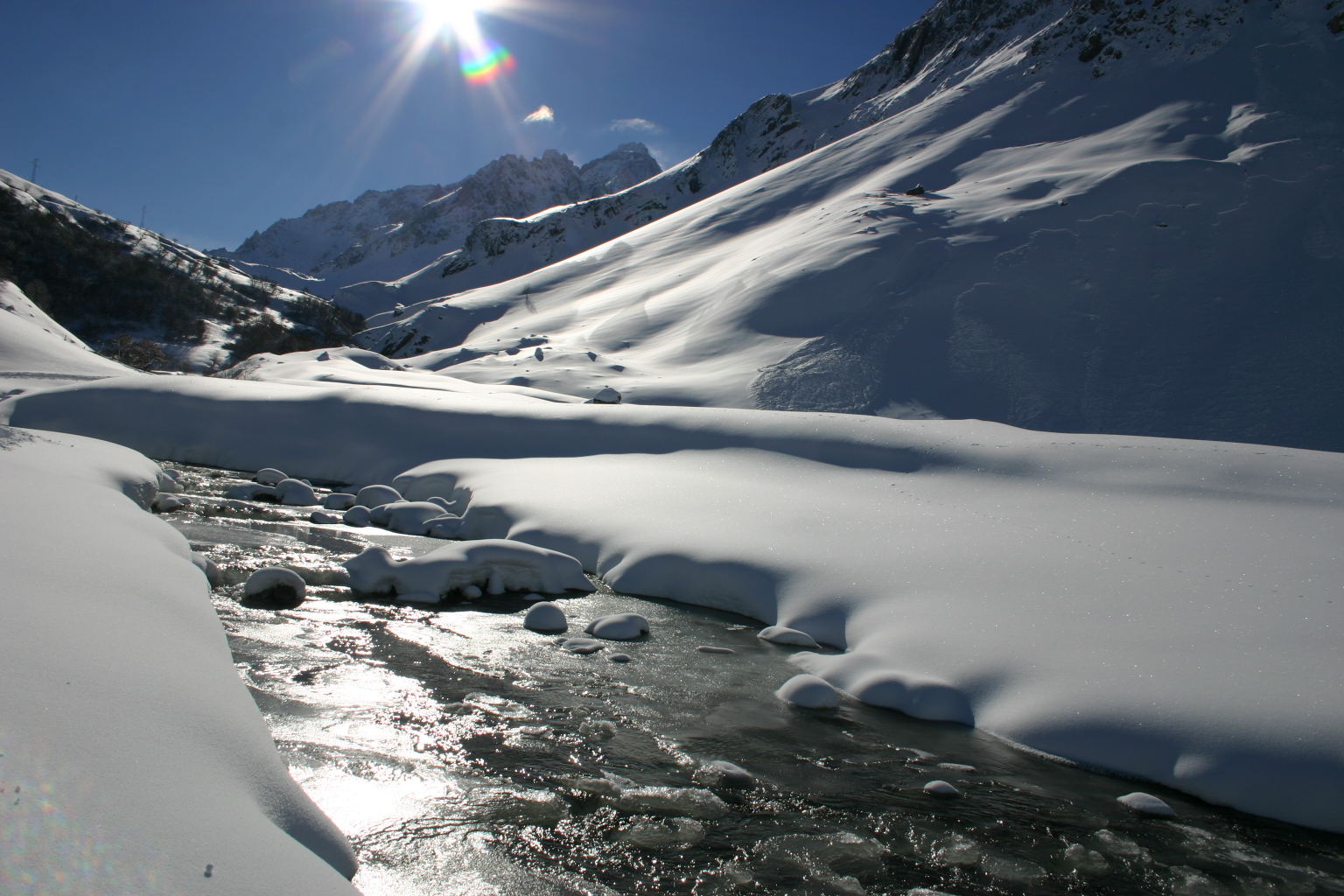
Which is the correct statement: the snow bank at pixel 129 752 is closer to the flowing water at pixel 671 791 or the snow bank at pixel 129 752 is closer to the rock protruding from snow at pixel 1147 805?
the flowing water at pixel 671 791

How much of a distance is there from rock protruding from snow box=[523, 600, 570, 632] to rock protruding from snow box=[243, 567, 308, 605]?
8.24ft

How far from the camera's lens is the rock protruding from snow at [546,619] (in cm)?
794

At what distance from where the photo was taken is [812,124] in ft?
281

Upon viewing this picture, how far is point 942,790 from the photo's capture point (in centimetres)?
509

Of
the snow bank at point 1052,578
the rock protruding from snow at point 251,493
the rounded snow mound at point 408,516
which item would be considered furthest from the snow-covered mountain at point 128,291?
the snow bank at point 1052,578

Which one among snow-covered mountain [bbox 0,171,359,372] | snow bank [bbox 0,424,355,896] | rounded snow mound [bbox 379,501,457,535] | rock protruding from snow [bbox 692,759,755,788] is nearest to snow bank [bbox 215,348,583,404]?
rounded snow mound [bbox 379,501,457,535]

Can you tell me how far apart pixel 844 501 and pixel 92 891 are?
9.74 metres

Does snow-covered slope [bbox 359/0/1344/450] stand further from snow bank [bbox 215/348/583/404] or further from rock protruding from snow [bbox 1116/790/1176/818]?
rock protruding from snow [bbox 1116/790/1176/818]

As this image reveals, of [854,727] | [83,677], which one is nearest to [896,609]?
[854,727]

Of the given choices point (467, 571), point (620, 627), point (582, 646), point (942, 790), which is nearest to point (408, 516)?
point (467, 571)

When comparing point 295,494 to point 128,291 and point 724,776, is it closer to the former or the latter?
point 724,776

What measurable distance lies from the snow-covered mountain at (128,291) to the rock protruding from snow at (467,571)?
59864mm

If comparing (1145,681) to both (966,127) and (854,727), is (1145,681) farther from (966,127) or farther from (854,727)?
(966,127)

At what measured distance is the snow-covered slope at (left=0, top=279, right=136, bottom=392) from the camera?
870 inches
